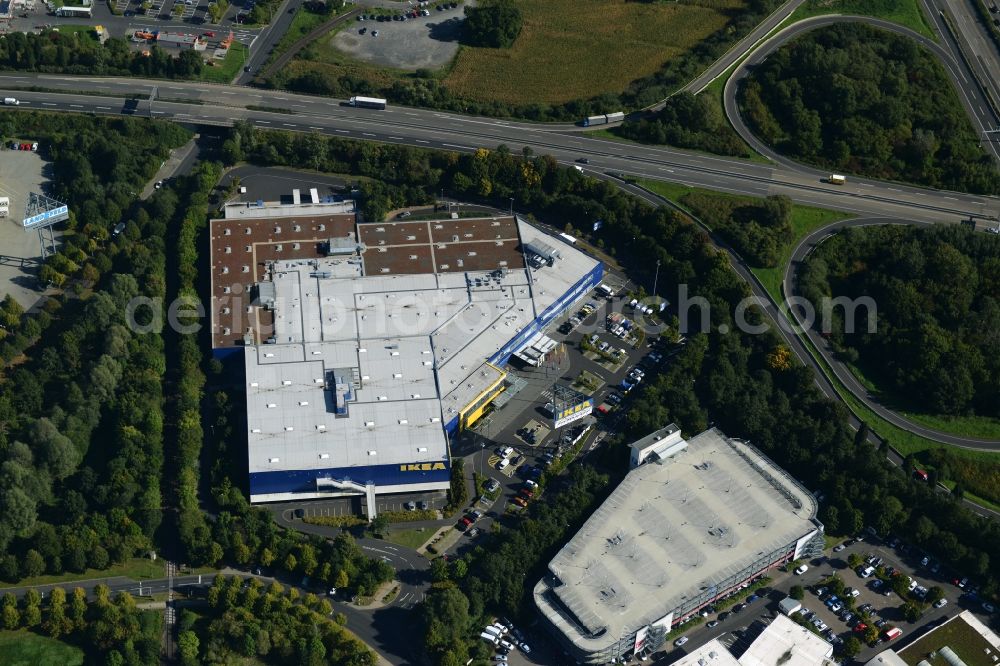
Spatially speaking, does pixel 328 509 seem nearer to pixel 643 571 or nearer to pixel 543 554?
pixel 543 554

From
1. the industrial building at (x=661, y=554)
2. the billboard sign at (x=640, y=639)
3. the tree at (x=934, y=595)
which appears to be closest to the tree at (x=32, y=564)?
the industrial building at (x=661, y=554)

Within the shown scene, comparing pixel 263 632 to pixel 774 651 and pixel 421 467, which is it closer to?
pixel 421 467

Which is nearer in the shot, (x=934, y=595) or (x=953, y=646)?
(x=953, y=646)

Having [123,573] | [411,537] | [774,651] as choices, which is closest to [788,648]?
[774,651]

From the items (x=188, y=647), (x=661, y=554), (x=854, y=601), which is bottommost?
(x=188, y=647)

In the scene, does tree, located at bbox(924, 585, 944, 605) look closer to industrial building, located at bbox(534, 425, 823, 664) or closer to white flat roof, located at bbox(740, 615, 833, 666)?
industrial building, located at bbox(534, 425, 823, 664)
